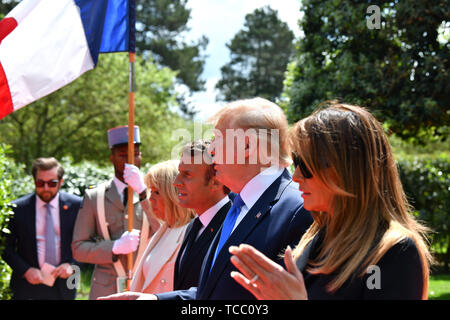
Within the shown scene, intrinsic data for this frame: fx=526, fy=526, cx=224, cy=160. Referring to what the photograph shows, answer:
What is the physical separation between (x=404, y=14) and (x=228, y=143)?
6.47 meters

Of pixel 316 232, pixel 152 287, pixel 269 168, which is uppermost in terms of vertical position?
pixel 269 168

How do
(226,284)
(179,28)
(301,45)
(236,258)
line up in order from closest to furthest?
1. (236,258)
2. (226,284)
3. (301,45)
4. (179,28)

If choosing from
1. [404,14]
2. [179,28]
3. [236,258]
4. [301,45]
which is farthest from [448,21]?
[179,28]

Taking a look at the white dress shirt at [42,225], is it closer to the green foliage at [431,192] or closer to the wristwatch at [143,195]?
the wristwatch at [143,195]

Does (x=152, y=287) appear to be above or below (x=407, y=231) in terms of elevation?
below

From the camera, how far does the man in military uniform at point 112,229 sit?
4.83 m

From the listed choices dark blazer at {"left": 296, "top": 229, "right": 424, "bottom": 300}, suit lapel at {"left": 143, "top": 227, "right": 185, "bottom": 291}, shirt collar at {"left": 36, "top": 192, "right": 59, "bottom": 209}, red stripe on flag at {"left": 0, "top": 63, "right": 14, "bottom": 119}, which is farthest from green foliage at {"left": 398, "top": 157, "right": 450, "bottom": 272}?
dark blazer at {"left": 296, "top": 229, "right": 424, "bottom": 300}

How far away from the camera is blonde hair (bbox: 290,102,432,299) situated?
6.35ft

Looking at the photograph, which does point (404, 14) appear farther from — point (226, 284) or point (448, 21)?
point (226, 284)

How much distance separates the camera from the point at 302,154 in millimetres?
2174

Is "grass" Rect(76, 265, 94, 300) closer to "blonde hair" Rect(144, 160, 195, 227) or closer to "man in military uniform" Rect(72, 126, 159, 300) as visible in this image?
"man in military uniform" Rect(72, 126, 159, 300)

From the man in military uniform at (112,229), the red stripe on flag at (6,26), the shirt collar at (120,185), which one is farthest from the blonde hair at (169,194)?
the red stripe on flag at (6,26)

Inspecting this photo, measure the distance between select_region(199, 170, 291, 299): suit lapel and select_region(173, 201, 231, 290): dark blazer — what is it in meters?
0.41
